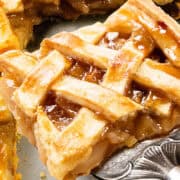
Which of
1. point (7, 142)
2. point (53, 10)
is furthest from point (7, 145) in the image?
point (53, 10)

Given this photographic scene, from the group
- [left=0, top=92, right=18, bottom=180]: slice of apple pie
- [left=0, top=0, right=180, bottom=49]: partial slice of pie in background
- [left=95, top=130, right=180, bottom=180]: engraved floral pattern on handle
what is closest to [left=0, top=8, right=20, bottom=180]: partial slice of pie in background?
[left=0, top=92, right=18, bottom=180]: slice of apple pie

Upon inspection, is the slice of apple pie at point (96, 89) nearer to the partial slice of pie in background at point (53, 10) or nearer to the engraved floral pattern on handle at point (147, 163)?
the engraved floral pattern on handle at point (147, 163)

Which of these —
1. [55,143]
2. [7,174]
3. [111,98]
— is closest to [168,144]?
[111,98]

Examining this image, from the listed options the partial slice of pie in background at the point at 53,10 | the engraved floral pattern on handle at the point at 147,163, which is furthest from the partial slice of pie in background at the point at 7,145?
the partial slice of pie in background at the point at 53,10

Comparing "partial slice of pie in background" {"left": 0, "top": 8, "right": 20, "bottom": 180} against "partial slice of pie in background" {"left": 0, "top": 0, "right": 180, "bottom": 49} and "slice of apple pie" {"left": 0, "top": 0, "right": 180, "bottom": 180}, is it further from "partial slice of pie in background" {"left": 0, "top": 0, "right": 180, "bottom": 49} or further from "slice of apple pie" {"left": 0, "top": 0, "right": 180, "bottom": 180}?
"partial slice of pie in background" {"left": 0, "top": 0, "right": 180, "bottom": 49}

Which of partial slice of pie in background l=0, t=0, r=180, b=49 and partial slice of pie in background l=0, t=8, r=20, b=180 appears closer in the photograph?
partial slice of pie in background l=0, t=8, r=20, b=180

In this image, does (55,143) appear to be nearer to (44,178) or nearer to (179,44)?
(44,178)
